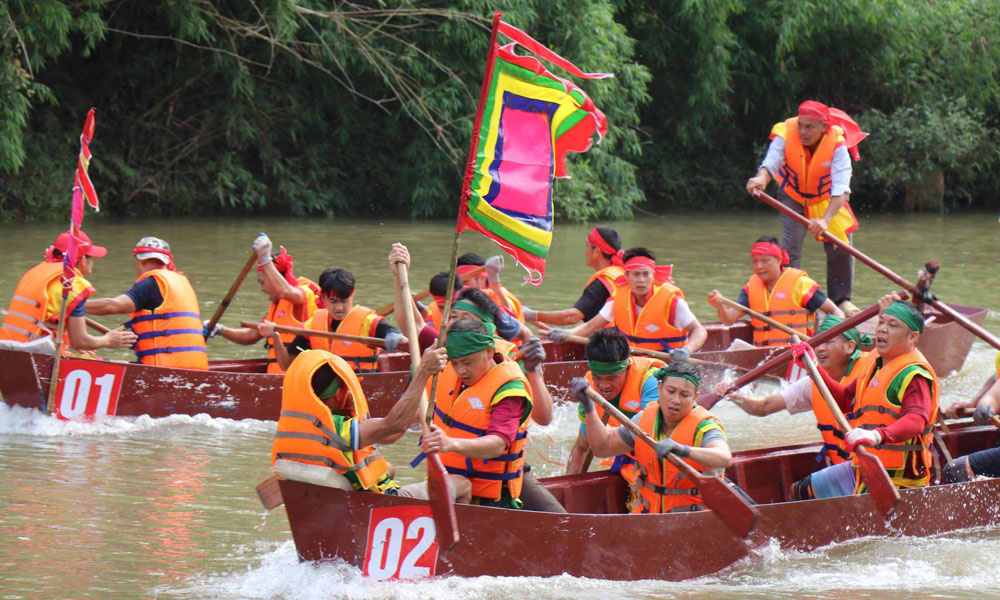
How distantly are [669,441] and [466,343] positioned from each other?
0.98 m

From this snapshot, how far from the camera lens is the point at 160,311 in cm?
877

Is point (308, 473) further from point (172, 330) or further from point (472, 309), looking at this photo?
point (172, 330)

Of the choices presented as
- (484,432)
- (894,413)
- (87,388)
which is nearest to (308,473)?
(484,432)

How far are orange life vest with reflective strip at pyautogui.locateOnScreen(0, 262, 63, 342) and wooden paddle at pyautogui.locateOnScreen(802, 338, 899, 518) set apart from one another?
5444 millimetres

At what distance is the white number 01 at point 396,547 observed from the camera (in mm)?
5270

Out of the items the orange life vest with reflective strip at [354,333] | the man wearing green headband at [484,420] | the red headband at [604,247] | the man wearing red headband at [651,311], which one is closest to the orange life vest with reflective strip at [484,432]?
the man wearing green headband at [484,420]

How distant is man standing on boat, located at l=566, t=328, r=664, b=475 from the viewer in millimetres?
6105

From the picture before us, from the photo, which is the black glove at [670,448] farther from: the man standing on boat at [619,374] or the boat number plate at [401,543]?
the boat number plate at [401,543]

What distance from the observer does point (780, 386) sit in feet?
34.8

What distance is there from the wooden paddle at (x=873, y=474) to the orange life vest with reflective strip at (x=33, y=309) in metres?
5.44

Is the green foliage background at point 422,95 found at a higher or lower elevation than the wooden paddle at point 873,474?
higher

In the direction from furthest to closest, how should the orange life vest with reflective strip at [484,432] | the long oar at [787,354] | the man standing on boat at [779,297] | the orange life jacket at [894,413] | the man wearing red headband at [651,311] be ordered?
the man standing on boat at [779,297] → the man wearing red headband at [651,311] → the long oar at [787,354] → the orange life jacket at [894,413] → the orange life vest with reflective strip at [484,432]

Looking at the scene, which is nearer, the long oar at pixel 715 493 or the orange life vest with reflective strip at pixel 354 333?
the long oar at pixel 715 493

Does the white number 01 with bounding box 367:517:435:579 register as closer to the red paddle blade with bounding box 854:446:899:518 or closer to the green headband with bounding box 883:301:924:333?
the red paddle blade with bounding box 854:446:899:518
